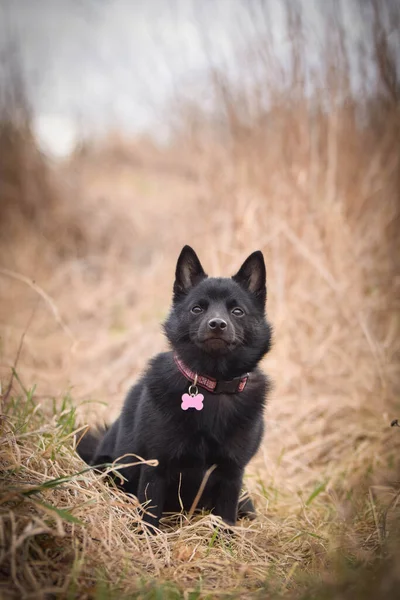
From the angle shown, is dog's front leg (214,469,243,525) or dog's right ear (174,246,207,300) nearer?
dog's front leg (214,469,243,525)

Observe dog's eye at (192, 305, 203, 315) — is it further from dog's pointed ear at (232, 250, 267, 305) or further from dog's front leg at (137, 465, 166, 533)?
dog's front leg at (137, 465, 166, 533)

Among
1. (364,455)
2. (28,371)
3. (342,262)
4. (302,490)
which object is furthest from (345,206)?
(28,371)

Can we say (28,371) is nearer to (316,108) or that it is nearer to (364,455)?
(364,455)

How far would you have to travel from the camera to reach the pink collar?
2.42 meters

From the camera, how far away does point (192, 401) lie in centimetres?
232

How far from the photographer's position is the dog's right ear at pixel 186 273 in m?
2.64

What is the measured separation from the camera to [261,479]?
125 inches

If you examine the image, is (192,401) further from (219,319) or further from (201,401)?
(219,319)

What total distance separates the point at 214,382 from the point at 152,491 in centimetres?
54

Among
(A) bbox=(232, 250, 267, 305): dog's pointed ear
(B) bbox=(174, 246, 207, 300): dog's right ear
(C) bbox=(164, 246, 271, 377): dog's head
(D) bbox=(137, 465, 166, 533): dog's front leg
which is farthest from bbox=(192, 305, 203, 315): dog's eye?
(D) bbox=(137, 465, 166, 533): dog's front leg

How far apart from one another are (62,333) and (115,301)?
83cm

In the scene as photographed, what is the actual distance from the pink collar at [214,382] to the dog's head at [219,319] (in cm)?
4

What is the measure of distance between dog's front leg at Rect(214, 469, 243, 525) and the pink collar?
14.1 inches

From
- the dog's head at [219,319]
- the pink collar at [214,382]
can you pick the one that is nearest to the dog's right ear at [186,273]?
the dog's head at [219,319]
